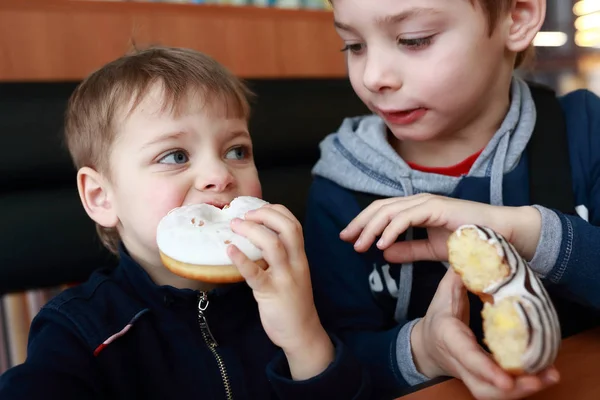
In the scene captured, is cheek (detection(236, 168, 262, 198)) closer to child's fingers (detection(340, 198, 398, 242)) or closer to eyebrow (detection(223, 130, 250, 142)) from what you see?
eyebrow (detection(223, 130, 250, 142))

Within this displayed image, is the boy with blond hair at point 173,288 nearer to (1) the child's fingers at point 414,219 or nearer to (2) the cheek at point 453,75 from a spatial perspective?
(1) the child's fingers at point 414,219

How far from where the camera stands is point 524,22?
3.37 ft

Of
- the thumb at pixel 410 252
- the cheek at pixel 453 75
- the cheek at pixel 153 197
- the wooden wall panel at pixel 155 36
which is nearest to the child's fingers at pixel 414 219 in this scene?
the thumb at pixel 410 252

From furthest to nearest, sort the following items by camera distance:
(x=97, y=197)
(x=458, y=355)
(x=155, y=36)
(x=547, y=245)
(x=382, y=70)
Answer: (x=155, y=36), (x=97, y=197), (x=382, y=70), (x=547, y=245), (x=458, y=355)

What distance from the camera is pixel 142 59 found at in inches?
39.9

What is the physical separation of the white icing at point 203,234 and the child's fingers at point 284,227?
0.04 metres

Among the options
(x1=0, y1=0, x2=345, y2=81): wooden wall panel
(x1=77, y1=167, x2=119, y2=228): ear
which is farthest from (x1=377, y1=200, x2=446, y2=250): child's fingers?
(x1=0, y1=0, x2=345, y2=81): wooden wall panel

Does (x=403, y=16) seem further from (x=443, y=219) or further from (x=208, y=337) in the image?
(x=208, y=337)

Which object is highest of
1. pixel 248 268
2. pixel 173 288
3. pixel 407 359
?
pixel 248 268

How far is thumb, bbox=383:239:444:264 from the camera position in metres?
0.94

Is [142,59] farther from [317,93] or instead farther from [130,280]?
[317,93]

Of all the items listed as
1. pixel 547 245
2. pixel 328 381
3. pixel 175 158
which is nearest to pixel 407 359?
pixel 328 381

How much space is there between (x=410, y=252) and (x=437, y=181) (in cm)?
19

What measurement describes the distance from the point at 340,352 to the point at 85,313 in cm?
38
